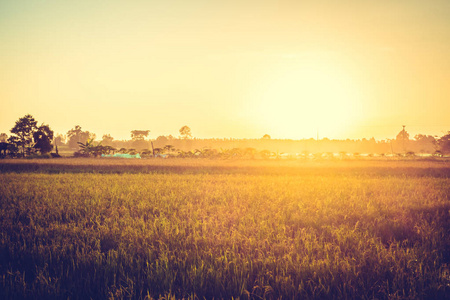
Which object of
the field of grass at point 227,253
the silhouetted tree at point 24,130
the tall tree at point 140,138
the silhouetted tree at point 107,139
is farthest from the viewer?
the silhouetted tree at point 107,139

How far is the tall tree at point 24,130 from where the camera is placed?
3712 cm

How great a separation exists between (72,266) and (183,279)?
5.69 feet

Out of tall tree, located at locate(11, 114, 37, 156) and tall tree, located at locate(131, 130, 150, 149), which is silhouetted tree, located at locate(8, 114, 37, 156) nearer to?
tall tree, located at locate(11, 114, 37, 156)

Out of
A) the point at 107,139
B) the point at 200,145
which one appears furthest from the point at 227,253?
the point at 107,139

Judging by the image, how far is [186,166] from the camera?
816 inches

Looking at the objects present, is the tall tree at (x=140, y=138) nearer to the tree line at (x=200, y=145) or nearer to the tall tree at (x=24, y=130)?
the tree line at (x=200, y=145)

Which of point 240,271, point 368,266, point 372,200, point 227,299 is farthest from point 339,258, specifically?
point 372,200

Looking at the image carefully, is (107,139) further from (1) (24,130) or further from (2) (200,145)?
(1) (24,130)

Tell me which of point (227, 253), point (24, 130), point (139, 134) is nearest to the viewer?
point (227, 253)

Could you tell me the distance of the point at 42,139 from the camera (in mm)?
38531

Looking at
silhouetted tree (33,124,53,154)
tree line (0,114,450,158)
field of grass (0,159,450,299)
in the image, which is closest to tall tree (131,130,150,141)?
tree line (0,114,450,158)

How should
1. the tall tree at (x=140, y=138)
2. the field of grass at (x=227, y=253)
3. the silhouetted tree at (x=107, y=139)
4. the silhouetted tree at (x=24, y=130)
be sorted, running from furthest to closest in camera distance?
the silhouetted tree at (x=107, y=139) → the tall tree at (x=140, y=138) → the silhouetted tree at (x=24, y=130) → the field of grass at (x=227, y=253)

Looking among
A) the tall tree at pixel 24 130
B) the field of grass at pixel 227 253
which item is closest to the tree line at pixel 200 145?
the tall tree at pixel 24 130

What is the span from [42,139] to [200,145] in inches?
1865
